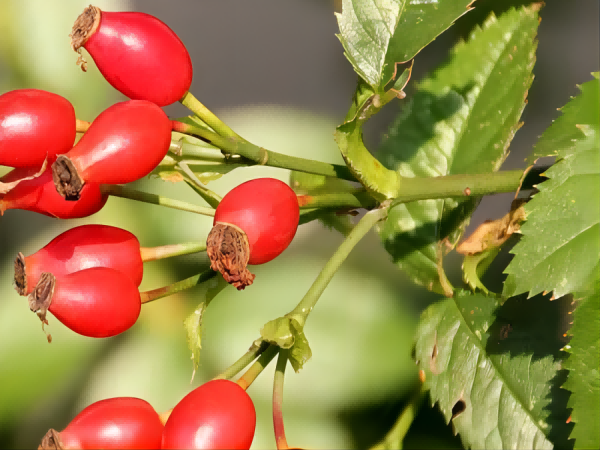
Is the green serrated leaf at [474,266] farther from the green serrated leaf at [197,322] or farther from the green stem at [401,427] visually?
the green serrated leaf at [197,322]

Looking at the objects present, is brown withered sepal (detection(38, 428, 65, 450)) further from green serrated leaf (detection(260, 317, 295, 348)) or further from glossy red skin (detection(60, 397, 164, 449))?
green serrated leaf (detection(260, 317, 295, 348))

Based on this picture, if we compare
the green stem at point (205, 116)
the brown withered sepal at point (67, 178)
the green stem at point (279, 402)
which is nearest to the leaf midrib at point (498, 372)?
the green stem at point (279, 402)

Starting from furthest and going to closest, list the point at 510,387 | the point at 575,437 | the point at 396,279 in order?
1. the point at 396,279
2. the point at 510,387
3. the point at 575,437

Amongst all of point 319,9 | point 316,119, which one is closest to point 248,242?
point 316,119

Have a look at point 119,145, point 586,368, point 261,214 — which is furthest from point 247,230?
point 586,368

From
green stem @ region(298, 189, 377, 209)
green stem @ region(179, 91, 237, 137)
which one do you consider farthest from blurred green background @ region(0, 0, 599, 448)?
green stem @ region(179, 91, 237, 137)

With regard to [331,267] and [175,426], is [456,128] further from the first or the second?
[175,426]

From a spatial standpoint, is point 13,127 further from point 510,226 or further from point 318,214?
point 510,226
